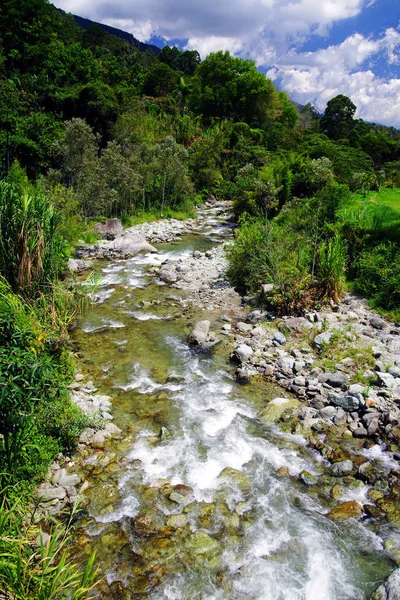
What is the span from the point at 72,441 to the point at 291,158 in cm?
2683

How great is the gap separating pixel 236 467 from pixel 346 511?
6.25 ft

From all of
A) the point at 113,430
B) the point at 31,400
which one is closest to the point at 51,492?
the point at 113,430

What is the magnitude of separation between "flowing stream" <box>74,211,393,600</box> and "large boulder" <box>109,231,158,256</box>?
11389mm

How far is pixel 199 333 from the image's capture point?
11492 millimetres

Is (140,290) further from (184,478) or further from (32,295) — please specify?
(184,478)

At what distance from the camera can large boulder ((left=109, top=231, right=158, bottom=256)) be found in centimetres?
2069

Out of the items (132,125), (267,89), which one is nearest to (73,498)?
(132,125)

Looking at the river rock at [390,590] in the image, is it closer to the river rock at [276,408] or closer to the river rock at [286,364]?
the river rock at [276,408]

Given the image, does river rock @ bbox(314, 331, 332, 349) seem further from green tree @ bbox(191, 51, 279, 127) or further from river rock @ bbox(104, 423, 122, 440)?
green tree @ bbox(191, 51, 279, 127)

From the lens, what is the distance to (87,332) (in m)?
11.7

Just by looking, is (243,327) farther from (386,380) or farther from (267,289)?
(386,380)

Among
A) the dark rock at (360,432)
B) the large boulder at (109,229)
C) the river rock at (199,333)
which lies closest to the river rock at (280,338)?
the river rock at (199,333)

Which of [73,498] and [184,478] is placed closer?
[73,498]

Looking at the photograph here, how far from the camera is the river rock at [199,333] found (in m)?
11.3
